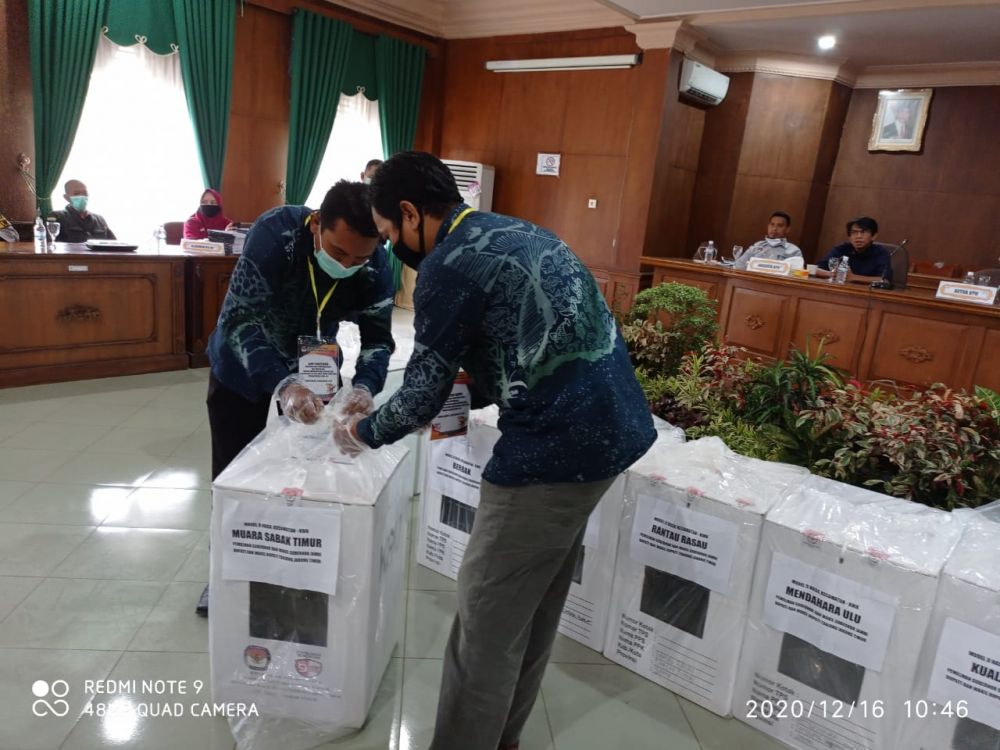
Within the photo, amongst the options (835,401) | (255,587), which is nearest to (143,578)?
(255,587)

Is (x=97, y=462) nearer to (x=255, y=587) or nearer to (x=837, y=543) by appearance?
(x=255, y=587)

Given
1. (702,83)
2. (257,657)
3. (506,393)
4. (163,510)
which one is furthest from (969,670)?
(702,83)

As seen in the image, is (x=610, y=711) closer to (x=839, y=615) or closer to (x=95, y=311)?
(x=839, y=615)

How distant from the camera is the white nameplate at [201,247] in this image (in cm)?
439

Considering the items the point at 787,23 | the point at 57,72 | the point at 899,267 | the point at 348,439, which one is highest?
the point at 787,23

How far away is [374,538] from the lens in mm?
1378

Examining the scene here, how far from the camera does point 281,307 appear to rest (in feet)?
5.62

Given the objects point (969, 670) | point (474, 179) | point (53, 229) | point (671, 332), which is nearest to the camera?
point (969, 670)

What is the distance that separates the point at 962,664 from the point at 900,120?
648 cm

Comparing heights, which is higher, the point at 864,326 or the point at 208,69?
the point at 208,69

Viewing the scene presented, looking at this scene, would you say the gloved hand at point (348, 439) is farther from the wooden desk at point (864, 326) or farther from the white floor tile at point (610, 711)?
the wooden desk at point (864, 326)

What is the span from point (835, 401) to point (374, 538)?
140cm

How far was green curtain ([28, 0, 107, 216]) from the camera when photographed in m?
4.83

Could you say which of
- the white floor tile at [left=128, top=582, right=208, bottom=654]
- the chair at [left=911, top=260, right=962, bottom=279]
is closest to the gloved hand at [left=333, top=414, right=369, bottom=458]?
the white floor tile at [left=128, top=582, right=208, bottom=654]
